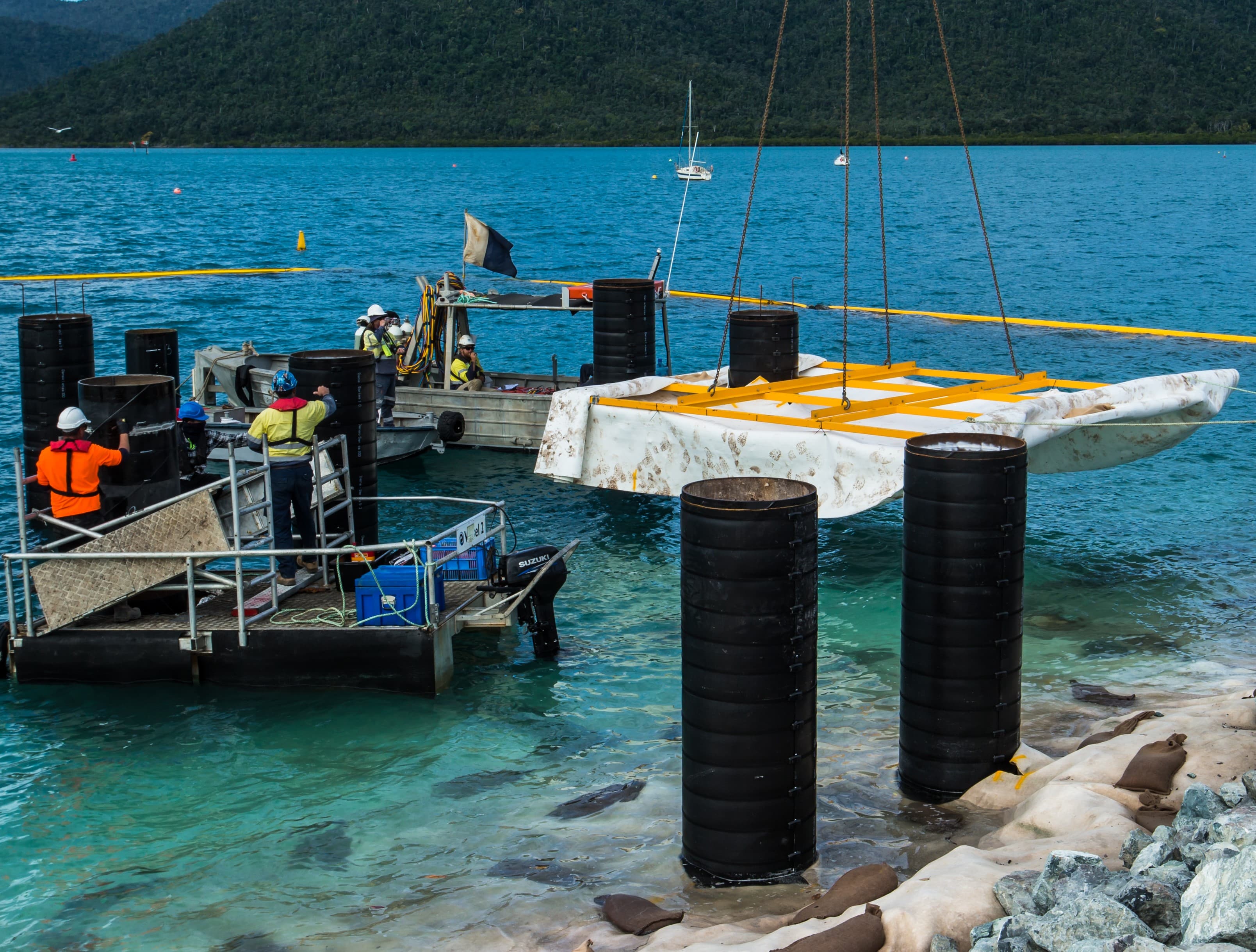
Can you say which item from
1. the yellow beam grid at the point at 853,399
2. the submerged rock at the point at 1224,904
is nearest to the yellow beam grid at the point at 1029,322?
the yellow beam grid at the point at 853,399

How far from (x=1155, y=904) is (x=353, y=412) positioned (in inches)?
414

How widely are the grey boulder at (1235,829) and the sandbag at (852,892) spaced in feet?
6.31

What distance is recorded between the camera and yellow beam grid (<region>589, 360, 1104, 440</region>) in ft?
47.9

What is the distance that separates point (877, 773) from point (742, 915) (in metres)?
2.69

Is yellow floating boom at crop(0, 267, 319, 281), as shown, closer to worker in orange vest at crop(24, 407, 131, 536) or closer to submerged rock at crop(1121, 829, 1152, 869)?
worker in orange vest at crop(24, 407, 131, 536)

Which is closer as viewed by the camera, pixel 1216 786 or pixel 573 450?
pixel 1216 786

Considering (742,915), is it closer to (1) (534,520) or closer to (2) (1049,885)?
(2) (1049,885)

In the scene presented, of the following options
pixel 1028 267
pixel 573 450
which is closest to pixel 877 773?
pixel 573 450

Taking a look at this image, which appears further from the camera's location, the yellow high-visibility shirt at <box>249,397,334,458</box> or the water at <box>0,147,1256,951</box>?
the yellow high-visibility shirt at <box>249,397,334,458</box>

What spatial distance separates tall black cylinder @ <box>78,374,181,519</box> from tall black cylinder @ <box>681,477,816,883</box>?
25.7ft

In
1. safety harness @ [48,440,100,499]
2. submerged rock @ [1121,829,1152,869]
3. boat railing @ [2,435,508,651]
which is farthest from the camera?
safety harness @ [48,440,100,499]

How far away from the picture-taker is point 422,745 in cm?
1171

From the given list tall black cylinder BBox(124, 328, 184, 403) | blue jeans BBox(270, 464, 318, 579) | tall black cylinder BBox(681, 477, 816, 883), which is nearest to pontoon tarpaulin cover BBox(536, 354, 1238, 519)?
blue jeans BBox(270, 464, 318, 579)

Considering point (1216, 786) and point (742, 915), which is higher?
point (1216, 786)
